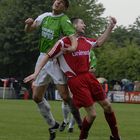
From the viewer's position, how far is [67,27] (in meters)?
11.0

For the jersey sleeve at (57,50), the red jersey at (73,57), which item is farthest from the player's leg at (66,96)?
the jersey sleeve at (57,50)

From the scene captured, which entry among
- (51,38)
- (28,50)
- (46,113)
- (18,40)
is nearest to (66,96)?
(46,113)

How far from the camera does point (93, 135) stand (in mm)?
13062

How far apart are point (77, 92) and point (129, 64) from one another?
4834cm

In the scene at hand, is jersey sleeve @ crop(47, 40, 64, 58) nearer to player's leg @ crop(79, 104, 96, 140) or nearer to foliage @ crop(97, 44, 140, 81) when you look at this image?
player's leg @ crop(79, 104, 96, 140)

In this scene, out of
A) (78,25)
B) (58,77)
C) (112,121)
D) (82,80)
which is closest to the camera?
(82,80)

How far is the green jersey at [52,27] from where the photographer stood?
36.5ft

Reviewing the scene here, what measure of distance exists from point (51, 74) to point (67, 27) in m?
1.14

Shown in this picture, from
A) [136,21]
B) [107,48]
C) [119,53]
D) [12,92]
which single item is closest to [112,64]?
[119,53]

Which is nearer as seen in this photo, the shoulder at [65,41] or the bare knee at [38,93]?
→ the shoulder at [65,41]

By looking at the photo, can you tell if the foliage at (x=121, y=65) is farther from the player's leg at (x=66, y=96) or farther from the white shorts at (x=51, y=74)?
the white shorts at (x=51, y=74)

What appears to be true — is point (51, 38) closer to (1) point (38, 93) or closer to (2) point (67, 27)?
(2) point (67, 27)

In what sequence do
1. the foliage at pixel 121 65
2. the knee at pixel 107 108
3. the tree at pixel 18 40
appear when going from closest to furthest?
1. the knee at pixel 107 108
2. the foliage at pixel 121 65
3. the tree at pixel 18 40

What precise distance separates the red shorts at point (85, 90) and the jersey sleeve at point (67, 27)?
0.80 m
